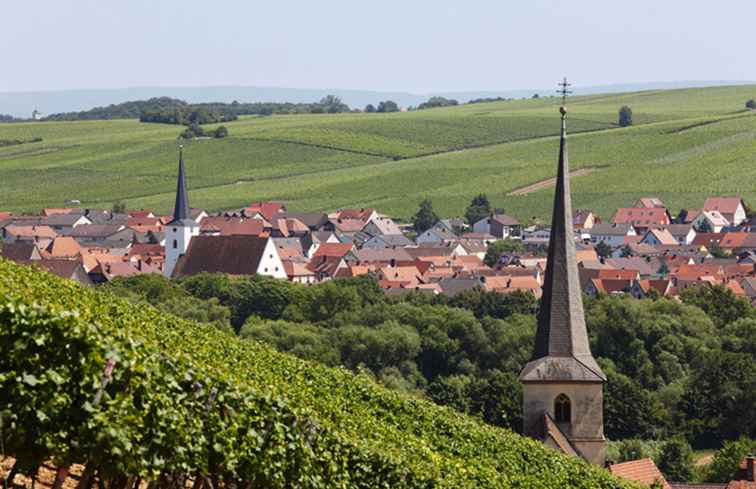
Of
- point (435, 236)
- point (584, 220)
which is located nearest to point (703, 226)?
point (584, 220)

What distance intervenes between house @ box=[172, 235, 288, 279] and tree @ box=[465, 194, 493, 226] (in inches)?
1974

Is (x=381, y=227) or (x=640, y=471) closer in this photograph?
(x=640, y=471)

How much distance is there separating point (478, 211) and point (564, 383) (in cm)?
14338

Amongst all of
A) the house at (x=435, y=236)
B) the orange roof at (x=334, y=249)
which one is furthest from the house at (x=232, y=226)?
the house at (x=435, y=236)

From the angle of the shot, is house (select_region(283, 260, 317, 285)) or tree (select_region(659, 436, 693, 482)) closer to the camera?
tree (select_region(659, 436, 693, 482))

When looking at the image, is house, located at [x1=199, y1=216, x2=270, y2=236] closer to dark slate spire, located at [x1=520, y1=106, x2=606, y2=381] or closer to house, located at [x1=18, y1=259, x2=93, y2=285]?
house, located at [x1=18, y1=259, x2=93, y2=285]

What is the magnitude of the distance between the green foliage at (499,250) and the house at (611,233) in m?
12.5

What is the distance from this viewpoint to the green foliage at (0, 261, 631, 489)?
1480 centimetres

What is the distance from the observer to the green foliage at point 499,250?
160 m

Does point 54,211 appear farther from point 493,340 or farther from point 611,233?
point 493,340

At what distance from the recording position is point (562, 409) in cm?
4116

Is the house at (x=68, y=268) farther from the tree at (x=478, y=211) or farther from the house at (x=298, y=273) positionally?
the tree at (x=478, y=211)

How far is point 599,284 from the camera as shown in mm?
132500

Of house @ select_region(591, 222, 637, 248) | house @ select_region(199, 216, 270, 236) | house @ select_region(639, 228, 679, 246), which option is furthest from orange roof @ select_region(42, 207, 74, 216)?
house @ select_region(639, 228, 679, 246)
